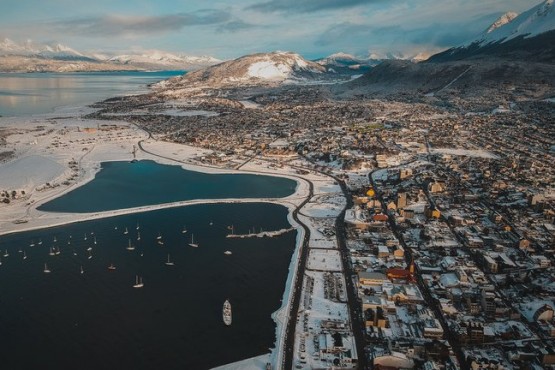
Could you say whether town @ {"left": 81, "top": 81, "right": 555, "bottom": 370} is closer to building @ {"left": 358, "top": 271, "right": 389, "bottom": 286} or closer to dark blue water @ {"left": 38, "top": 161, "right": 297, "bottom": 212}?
building @ {"left": 358, "top": 271, "right": 389, "bottom": 286}

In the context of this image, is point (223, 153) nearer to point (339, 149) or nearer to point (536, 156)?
point (339, 149)

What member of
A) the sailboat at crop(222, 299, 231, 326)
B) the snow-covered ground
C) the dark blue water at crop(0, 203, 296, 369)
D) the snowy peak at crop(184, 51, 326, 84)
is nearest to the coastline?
the dark blue water at crop(0, 203, 296, 369)

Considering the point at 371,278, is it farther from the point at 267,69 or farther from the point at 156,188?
the point at 267,69

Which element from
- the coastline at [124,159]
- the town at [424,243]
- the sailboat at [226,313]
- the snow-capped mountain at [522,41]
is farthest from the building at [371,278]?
the snow-capped mountain at [522,41]

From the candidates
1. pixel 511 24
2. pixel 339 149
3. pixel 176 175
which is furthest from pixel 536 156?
pixel 511 24

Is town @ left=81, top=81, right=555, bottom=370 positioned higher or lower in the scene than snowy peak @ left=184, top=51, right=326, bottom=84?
lower

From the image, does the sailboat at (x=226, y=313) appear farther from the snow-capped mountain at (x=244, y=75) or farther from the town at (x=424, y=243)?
the snow-capped mountain at (x=244, y=75)

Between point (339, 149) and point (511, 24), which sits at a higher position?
point (511, 24)
